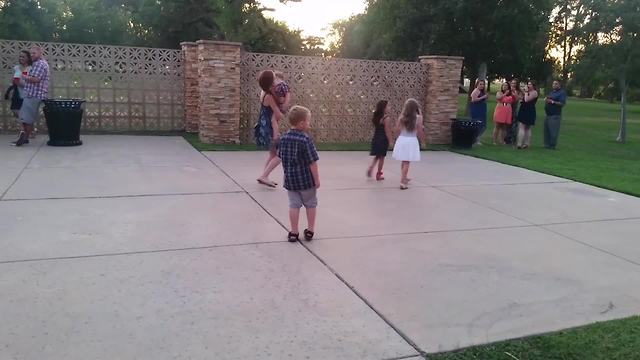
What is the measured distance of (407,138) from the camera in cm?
877

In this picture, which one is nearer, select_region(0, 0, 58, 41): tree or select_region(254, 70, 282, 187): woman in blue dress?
select_region(254, 70, 282, 187): woman in blue dress

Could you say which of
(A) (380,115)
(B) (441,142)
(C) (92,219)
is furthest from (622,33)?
(C) (92,219)

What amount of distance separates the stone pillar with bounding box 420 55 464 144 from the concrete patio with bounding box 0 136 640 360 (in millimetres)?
6755

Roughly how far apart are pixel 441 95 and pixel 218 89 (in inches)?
246

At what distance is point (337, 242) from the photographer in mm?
5609

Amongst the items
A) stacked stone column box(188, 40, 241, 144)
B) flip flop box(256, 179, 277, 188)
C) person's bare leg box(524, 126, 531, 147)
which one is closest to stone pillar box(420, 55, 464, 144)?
person's bare leg box(524, 126, 531, 147)

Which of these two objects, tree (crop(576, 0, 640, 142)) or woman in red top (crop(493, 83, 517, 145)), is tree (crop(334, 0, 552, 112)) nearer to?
tree (crop(576, 0, 640, 142))

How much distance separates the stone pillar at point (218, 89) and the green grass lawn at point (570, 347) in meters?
10.5

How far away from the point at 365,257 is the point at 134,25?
38.3 m

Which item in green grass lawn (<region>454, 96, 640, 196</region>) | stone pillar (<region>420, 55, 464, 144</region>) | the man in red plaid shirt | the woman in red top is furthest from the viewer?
stone pillar (<region>420, 55, 464, 144</region>)

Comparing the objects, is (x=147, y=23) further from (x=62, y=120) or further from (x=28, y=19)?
(x=62, y=120)

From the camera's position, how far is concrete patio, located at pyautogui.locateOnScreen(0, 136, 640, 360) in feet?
11.5

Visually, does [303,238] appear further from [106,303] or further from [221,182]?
[221,182]

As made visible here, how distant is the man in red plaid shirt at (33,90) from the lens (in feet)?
35.8
